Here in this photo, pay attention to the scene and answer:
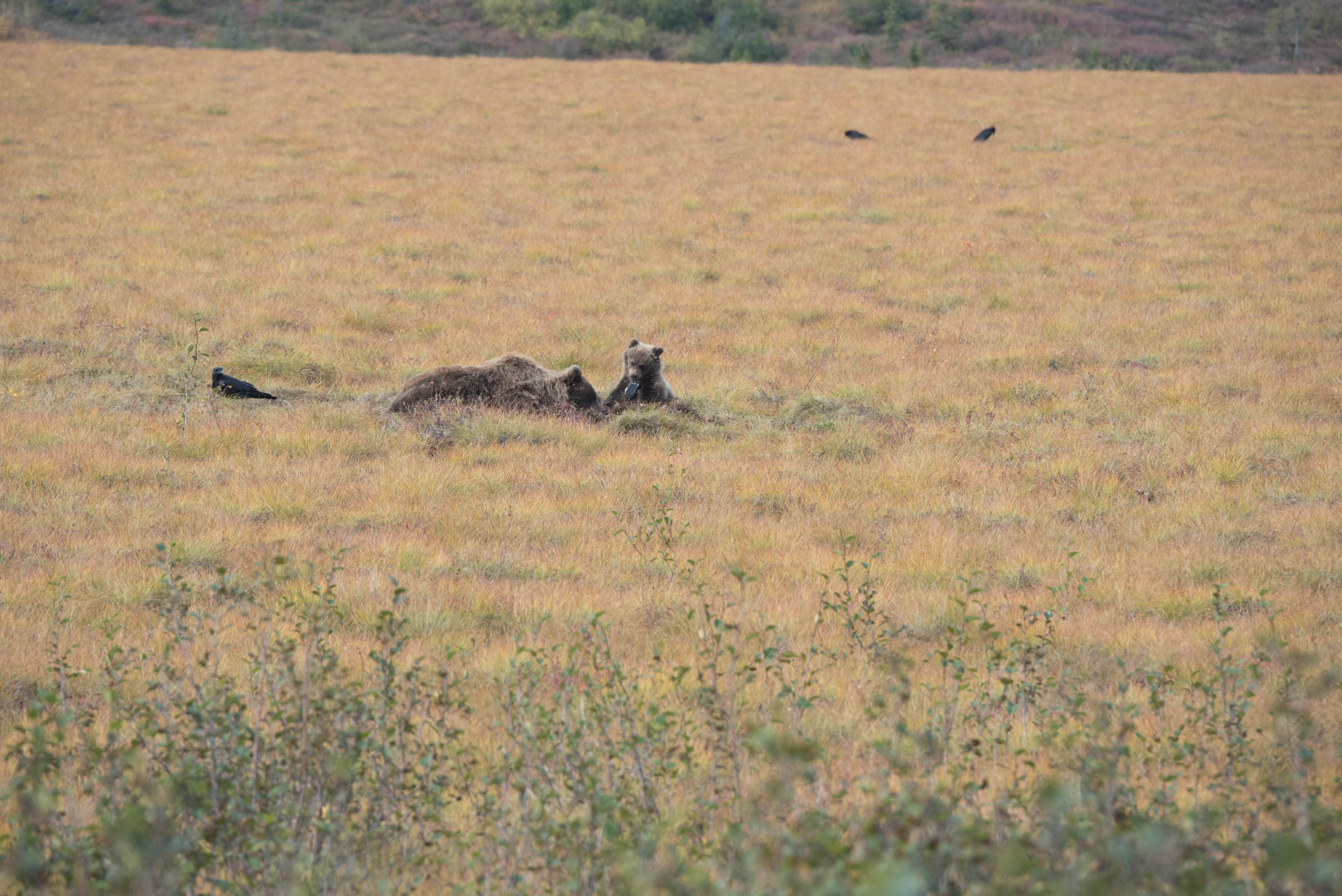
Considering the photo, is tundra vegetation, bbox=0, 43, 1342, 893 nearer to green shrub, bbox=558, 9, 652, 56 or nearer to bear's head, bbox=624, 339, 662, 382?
bear's head, bbox=624, 339, 662, 382

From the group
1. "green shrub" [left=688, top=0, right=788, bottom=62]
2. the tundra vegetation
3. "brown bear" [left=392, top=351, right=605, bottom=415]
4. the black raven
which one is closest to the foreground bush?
the tundra vegetation

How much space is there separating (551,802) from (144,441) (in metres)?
7.10

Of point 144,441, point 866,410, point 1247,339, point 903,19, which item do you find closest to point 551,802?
point 144,441

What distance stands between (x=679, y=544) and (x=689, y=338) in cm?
740

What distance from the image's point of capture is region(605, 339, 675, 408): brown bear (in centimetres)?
1106

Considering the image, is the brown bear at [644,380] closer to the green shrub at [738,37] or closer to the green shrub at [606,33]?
the green shrub at [738,37]

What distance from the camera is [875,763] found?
14.0ft

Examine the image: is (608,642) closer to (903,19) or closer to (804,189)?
(804,189)

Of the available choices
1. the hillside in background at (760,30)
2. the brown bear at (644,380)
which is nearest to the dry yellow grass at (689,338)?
the brown bear at (644,380)

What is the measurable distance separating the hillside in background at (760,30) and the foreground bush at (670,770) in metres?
44.0

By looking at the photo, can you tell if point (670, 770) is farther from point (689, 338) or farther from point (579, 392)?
point (689, 338)

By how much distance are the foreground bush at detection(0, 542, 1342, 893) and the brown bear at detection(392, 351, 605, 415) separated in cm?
543

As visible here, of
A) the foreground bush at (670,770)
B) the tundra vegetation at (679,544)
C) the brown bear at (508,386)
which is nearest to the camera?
the foreground bush at (670,770)

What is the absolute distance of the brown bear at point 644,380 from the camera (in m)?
11.1
